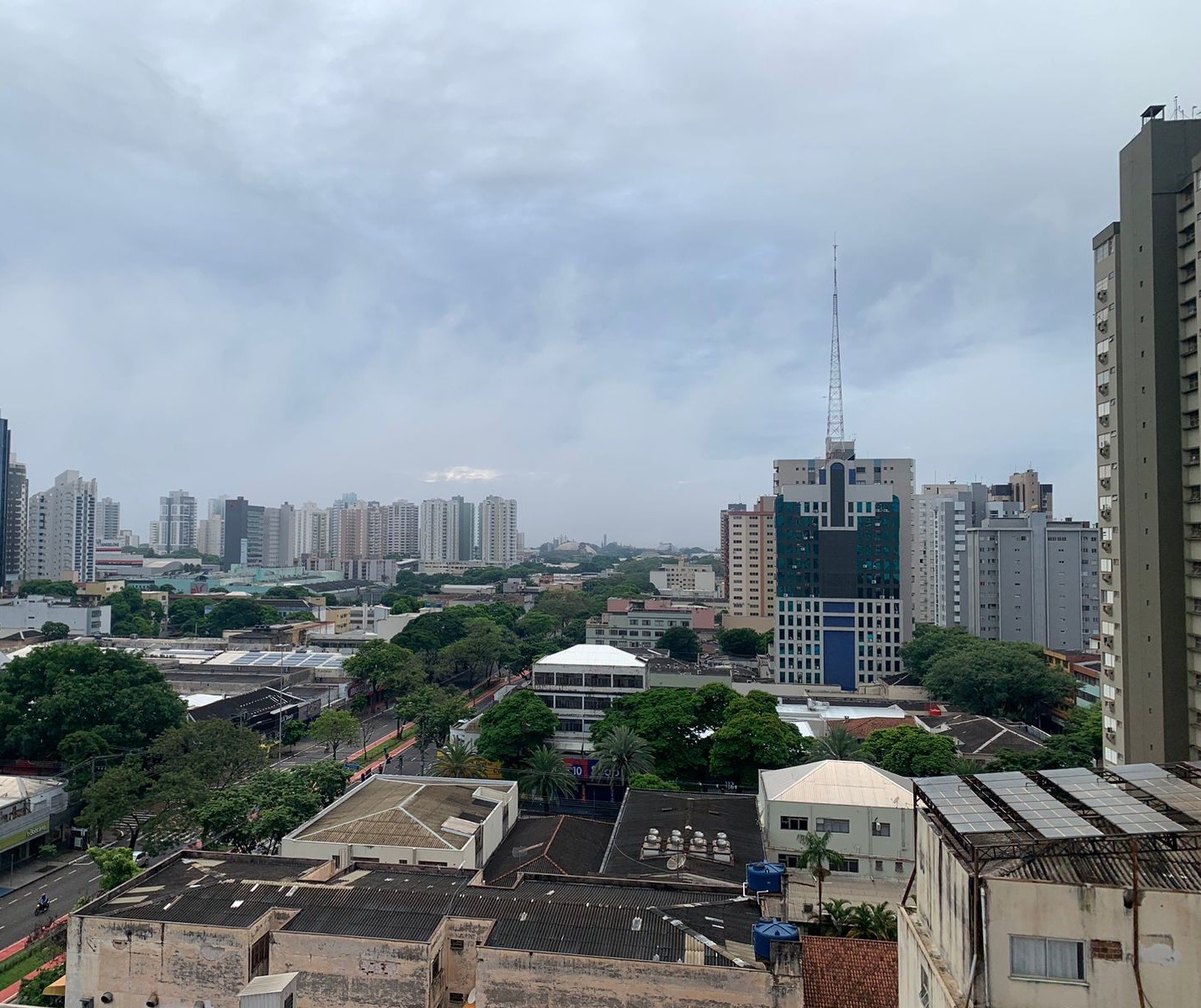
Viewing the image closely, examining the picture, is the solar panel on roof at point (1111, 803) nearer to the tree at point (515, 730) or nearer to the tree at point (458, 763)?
the tree at point (458, 763)

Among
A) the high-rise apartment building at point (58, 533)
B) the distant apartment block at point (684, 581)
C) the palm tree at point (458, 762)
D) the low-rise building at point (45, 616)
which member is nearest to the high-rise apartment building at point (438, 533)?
the distant apartment block at point (684, 581)

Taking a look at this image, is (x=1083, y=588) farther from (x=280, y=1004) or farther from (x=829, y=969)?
(x=280, y=1004)

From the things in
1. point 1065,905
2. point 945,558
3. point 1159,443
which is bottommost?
point 1065,905

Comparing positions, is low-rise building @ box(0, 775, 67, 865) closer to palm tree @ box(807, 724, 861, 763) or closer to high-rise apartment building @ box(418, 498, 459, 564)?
palm tree @ box(807, 724, 861, 763)

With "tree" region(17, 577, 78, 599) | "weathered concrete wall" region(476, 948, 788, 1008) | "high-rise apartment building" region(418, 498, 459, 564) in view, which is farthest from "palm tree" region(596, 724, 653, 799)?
"high-rise apartment building" region(418, 498, 459, 564)

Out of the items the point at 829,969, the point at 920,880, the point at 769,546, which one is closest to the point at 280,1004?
the point at 829,969

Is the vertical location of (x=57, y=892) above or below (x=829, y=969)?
below

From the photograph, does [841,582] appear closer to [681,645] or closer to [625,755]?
[681,645]

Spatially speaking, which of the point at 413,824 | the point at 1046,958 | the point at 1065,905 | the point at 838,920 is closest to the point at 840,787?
the point at 838,920
